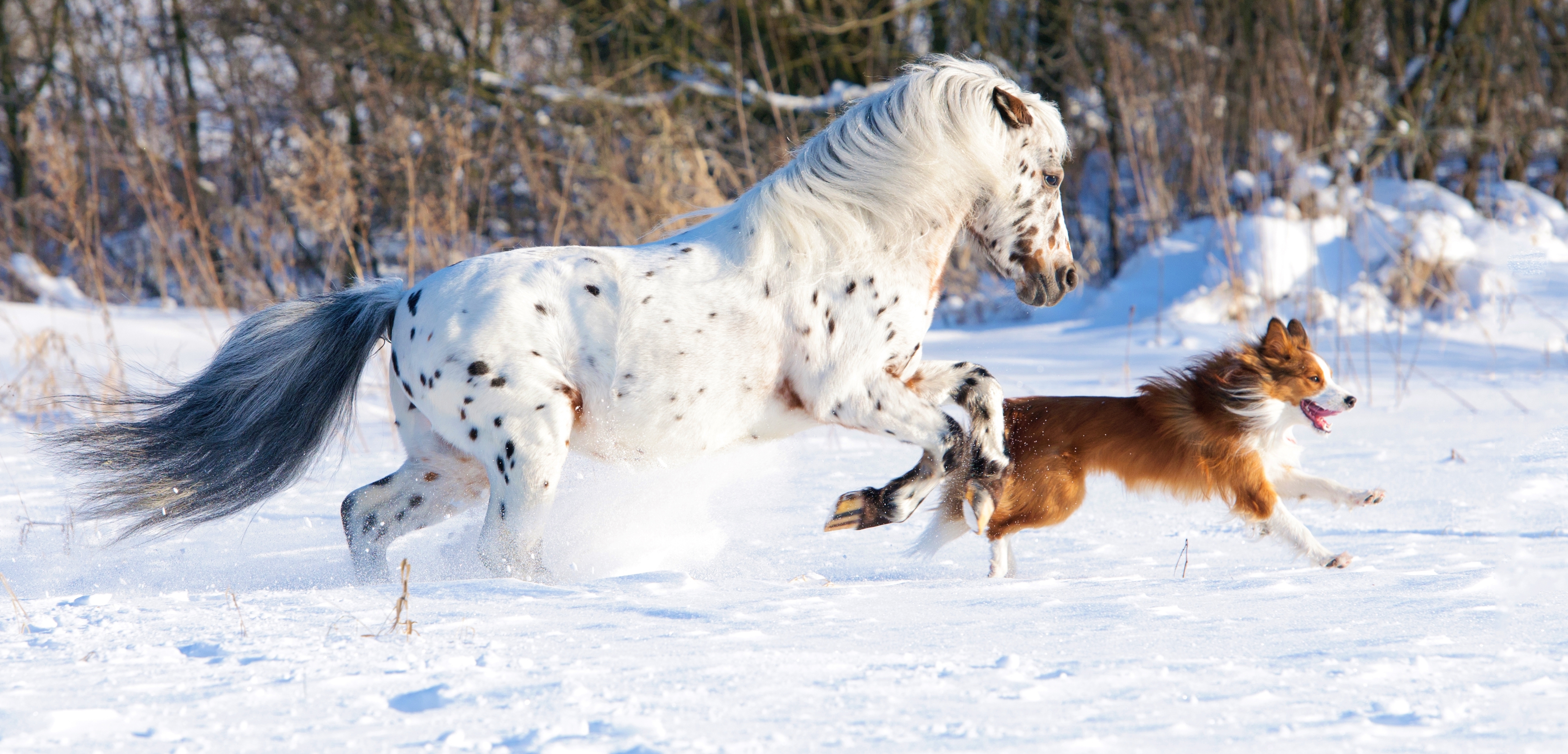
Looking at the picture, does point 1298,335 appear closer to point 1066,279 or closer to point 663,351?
point 1066,279

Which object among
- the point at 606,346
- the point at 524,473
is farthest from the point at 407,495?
the point at 606,346

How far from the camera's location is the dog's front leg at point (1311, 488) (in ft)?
13.1

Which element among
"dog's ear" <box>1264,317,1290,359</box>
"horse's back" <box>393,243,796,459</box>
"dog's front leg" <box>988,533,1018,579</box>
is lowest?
"dog's front leg" <box>988,533,1018,579</box>

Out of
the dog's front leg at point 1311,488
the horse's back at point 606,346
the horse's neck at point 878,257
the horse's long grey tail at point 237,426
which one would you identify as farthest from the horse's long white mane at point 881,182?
the dog's front leg at point 1311,488

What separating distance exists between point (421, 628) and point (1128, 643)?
4.79 ft

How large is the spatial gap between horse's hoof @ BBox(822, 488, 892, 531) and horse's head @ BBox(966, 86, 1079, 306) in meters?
0.81

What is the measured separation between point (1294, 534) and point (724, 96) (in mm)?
9249

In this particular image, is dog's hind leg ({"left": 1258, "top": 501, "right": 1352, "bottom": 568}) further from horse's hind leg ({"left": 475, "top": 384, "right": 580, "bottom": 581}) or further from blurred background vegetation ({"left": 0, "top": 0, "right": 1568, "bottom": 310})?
blurred background vegetation ({"left": 0, "top": 0, "right": 1568, "bottom": 310})

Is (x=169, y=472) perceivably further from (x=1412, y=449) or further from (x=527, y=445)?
(x=1412, y=449)

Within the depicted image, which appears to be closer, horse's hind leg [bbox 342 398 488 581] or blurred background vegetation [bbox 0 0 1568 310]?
horse's hind leg [bbox 342 398 488 581]

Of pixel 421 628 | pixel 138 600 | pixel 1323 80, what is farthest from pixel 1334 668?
pixel 1323 80

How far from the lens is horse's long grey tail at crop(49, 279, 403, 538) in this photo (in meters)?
3.65

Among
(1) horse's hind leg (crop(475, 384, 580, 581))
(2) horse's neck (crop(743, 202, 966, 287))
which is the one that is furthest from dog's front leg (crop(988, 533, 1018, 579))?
(1) horse's hind leg (crop(475, 384, 580, 581))

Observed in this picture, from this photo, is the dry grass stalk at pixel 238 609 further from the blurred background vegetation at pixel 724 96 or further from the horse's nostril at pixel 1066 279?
the blurred background vegetation at pixel 724 96
